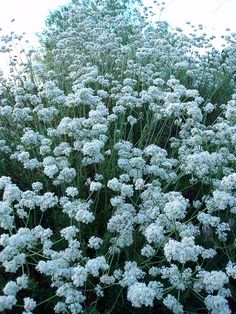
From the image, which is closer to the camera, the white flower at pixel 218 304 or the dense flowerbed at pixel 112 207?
the white flower at pixel 218 304

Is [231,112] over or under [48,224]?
over

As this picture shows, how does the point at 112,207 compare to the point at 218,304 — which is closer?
the point at 218,304

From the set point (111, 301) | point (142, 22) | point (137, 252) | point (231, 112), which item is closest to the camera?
point (111, 301)

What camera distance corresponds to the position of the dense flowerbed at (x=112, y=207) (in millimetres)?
2910

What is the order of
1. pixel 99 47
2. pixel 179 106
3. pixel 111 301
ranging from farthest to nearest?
1. pixel 99 47
2. pixel 179 106
3. pixel 111 301

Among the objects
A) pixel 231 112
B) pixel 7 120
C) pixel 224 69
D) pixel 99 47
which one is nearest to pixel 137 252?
pixel 231 112

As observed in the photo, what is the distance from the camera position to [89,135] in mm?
4160

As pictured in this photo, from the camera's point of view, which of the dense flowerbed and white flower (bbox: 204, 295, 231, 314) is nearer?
white flower (bbox: 204, 295, 231, 314)

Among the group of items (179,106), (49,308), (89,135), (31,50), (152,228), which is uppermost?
(31,50)

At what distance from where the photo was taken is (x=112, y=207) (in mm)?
4195

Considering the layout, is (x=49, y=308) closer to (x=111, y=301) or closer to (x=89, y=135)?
(x=111, y=301)

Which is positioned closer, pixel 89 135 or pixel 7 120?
pixel 89 135

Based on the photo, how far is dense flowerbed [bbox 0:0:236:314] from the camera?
2.91 m

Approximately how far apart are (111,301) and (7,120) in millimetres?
3095
